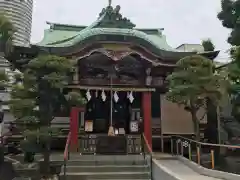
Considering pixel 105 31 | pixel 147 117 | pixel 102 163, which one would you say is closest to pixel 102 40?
pixel 105 31

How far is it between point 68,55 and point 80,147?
3.98 meters

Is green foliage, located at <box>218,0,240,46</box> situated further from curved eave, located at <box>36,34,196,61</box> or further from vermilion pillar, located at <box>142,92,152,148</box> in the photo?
vermilion pillar, located at <box>142,92,152,148</box>

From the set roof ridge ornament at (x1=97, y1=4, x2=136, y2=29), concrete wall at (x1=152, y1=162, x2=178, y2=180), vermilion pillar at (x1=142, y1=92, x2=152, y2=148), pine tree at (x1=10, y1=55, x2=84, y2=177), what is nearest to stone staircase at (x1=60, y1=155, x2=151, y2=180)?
concrete wall at (x1=152, y1=162, x2=178, y2=180)

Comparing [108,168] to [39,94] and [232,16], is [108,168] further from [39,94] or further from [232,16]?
[232,16]

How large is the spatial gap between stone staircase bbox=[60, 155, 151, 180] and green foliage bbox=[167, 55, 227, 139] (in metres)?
2.65

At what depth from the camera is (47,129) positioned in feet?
29.7

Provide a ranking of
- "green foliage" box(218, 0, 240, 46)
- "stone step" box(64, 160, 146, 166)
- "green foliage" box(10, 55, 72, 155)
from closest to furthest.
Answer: "green foliage" box(10, 55, 72, 155) < "stone step" box(64, 160, 146, 166) < "green foliage" box(218, 0, 240, 46)

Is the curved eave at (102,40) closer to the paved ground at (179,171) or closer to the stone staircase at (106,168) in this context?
the stone staircase at (106,168)

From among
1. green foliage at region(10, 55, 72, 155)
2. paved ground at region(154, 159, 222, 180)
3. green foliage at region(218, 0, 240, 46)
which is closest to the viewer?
paved ground at region(154, 159, 222, 180)

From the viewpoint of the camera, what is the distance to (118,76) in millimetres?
13047

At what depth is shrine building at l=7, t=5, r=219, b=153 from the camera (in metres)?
12.2

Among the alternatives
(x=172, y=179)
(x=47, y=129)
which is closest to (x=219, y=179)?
(x=172, y=179)

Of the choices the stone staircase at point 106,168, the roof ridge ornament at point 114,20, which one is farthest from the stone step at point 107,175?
the roof ridge ornament at point 114,20

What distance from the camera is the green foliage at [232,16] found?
10.5 metres
